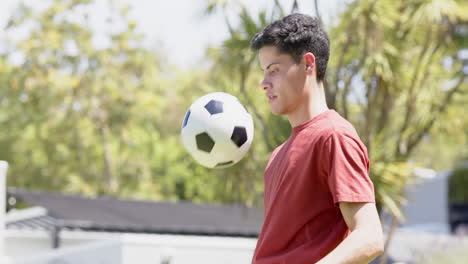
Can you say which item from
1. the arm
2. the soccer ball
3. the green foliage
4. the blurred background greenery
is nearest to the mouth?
the arm

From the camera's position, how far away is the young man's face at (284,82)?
71.5 inches

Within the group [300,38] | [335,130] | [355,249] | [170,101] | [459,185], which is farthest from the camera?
[170,101]

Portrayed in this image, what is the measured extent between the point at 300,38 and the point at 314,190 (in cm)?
43

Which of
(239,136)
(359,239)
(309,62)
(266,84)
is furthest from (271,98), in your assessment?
(239,136)

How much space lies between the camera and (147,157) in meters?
22.8

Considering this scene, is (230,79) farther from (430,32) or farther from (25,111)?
(25,111)

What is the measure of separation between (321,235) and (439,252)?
8305mm

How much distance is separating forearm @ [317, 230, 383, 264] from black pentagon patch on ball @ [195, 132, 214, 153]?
131 cm

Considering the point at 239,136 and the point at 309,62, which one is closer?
the point at 309,62

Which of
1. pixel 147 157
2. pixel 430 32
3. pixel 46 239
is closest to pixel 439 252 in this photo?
pixel 430 32

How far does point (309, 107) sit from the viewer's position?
1834 millimetres

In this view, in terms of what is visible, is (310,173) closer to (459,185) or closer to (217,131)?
(217,131)

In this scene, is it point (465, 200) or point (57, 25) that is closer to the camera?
point (57, 25)

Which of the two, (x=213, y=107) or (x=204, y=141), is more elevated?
(x=213, y=107)
